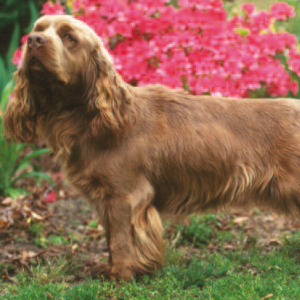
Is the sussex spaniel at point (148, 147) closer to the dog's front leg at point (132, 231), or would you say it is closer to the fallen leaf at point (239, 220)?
the dog's front leg at point (132, 231)

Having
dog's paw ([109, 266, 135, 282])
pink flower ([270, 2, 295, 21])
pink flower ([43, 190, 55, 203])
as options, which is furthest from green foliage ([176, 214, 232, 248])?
pink flower ([270, 2, 295, 21])

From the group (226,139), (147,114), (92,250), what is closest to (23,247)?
(92,250)

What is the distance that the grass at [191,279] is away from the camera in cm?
263

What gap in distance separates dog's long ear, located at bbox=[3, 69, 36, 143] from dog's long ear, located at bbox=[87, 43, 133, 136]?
1.43 feet

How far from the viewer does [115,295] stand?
2.68 metres

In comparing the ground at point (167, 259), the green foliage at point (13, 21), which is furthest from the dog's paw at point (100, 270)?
the green foliage at point (13, 21)

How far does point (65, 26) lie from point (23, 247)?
1984 millimetres

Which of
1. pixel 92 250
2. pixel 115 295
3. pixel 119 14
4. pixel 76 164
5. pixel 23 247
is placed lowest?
pixel 92 250

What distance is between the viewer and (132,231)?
2.90 m

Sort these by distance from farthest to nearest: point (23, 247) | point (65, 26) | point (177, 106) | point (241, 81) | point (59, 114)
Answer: point (241, 81) → point (23, 247) → point (177, 106) → point (59, 114) → point (65, 26)

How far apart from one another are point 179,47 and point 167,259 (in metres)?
2.06

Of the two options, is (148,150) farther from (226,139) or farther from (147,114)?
(226,139)

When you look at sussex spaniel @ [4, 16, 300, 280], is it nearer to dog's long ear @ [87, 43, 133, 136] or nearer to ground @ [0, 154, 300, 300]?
dog's long ear @ [87, 43, 133, 136]

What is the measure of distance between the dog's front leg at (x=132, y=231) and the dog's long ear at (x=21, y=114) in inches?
29.9
